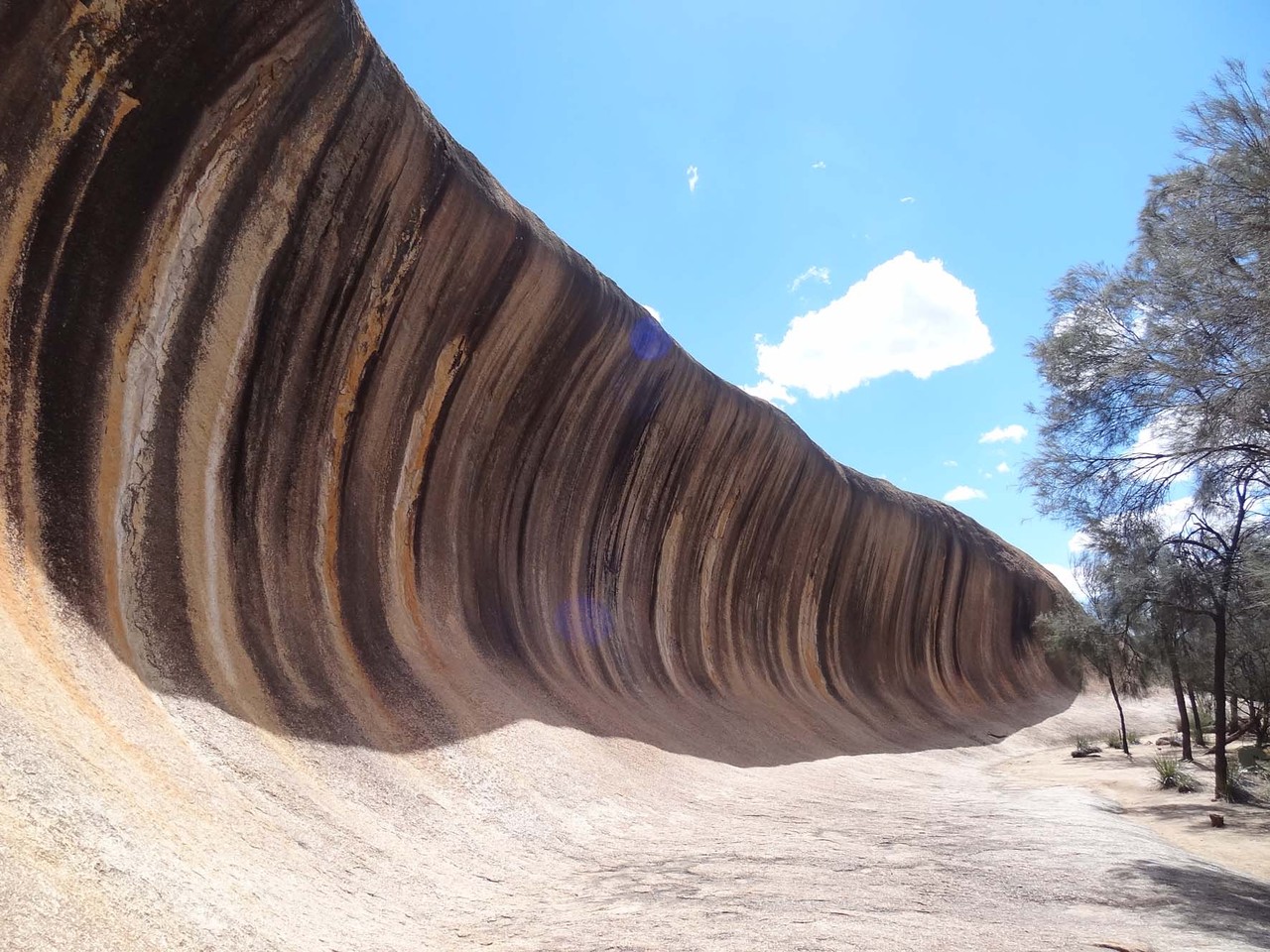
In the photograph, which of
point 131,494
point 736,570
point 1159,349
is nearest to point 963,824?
point 1159,349

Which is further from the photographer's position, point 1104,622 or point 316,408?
point 1104,622

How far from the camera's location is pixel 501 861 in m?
5.52

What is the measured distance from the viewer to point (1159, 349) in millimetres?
7570

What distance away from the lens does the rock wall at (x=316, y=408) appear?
5266 millimetres

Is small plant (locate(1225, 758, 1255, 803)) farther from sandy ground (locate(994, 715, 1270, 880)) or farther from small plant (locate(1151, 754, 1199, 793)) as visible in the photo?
small plant (locate(1151, 754, 1199, 793))

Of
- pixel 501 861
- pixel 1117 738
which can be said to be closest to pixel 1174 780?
pixel 1117 738

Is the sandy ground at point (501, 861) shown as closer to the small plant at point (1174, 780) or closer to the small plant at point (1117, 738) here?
the small plant at point (1174, 780)

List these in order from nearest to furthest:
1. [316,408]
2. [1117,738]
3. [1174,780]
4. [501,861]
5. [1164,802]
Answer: [501,861]
[316,408]
[1164,802]
[1174,780]
[1117,738]

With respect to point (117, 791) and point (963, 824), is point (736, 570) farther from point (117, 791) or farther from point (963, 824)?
point (117, 791)

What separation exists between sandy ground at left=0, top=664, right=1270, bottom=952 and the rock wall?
646 millimetres

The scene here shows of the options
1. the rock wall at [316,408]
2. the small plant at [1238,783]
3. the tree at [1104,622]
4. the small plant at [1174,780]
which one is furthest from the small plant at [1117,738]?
the rock wall at [316,408]

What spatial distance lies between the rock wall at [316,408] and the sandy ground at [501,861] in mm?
646

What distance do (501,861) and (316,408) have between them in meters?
4.25

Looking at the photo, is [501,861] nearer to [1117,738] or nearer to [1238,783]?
[1238,783]
